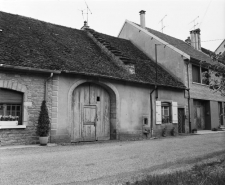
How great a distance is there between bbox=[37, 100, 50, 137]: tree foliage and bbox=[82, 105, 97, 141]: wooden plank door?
7.64ft

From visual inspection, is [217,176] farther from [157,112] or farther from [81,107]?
[157,112]

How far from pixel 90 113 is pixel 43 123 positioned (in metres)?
2.88

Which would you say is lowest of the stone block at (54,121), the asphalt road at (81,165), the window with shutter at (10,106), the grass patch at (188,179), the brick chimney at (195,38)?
the asphalt road at (81,165)

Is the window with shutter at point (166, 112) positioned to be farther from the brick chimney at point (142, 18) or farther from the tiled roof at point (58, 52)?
the brick chimney at point (142, 18)

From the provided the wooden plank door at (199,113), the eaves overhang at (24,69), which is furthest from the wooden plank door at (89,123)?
the wooden plank door at (199,113)

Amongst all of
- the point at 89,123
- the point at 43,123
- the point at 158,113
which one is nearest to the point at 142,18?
the point at 158,113

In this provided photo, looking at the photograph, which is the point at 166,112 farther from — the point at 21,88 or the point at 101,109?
the point at 21,88

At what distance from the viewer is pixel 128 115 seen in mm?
12516

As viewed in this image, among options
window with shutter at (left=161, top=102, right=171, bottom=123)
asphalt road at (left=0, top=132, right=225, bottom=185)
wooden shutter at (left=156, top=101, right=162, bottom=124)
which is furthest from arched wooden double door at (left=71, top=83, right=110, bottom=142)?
window with shutter at (left=161, top=102, right=171, bottom=123)

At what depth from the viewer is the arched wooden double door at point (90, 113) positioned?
36.5ft

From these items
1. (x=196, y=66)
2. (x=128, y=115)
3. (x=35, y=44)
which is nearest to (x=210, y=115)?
(x=196, y=66)

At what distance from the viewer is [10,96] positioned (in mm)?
9148

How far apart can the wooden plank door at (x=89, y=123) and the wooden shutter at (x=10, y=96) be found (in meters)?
3.17

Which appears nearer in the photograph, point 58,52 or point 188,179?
point 188,179
